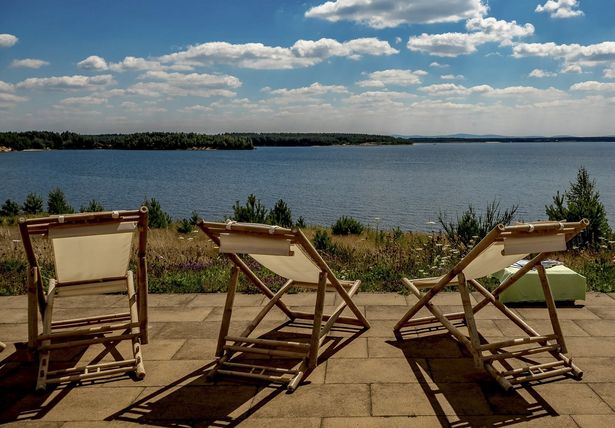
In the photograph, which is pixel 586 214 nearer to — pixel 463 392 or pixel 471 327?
pixel 471 327

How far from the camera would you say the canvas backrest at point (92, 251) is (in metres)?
3.75

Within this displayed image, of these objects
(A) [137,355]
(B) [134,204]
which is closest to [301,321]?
(A) [137,355]

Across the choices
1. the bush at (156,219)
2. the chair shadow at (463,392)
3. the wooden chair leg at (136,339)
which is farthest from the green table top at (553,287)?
the bush at (156,219)

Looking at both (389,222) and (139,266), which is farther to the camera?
(389,222)

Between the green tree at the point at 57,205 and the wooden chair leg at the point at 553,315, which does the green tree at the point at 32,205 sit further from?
the wooden chair leg at the point at 553,315

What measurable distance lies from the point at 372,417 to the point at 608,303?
137 inches

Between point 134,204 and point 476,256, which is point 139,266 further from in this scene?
point 134,204

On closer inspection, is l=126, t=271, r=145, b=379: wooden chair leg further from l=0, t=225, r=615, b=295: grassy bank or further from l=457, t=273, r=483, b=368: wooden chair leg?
l=457, t=273, r=483, b=368: wooden chair leg

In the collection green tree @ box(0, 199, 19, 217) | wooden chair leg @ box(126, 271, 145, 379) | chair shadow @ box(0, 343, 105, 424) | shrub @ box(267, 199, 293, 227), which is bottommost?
green tree @ box(0, 199, 19, 217)

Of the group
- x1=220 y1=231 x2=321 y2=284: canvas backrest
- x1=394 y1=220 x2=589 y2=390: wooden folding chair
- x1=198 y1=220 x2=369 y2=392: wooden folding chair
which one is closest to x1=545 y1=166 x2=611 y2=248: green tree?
x1=394 y1=220 x2=589 y2=390: wooden folding chair

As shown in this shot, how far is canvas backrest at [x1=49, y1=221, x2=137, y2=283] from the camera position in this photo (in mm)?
3754

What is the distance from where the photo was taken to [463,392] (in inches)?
135

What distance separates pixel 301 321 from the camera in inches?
200

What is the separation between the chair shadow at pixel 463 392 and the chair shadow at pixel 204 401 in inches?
29.9
